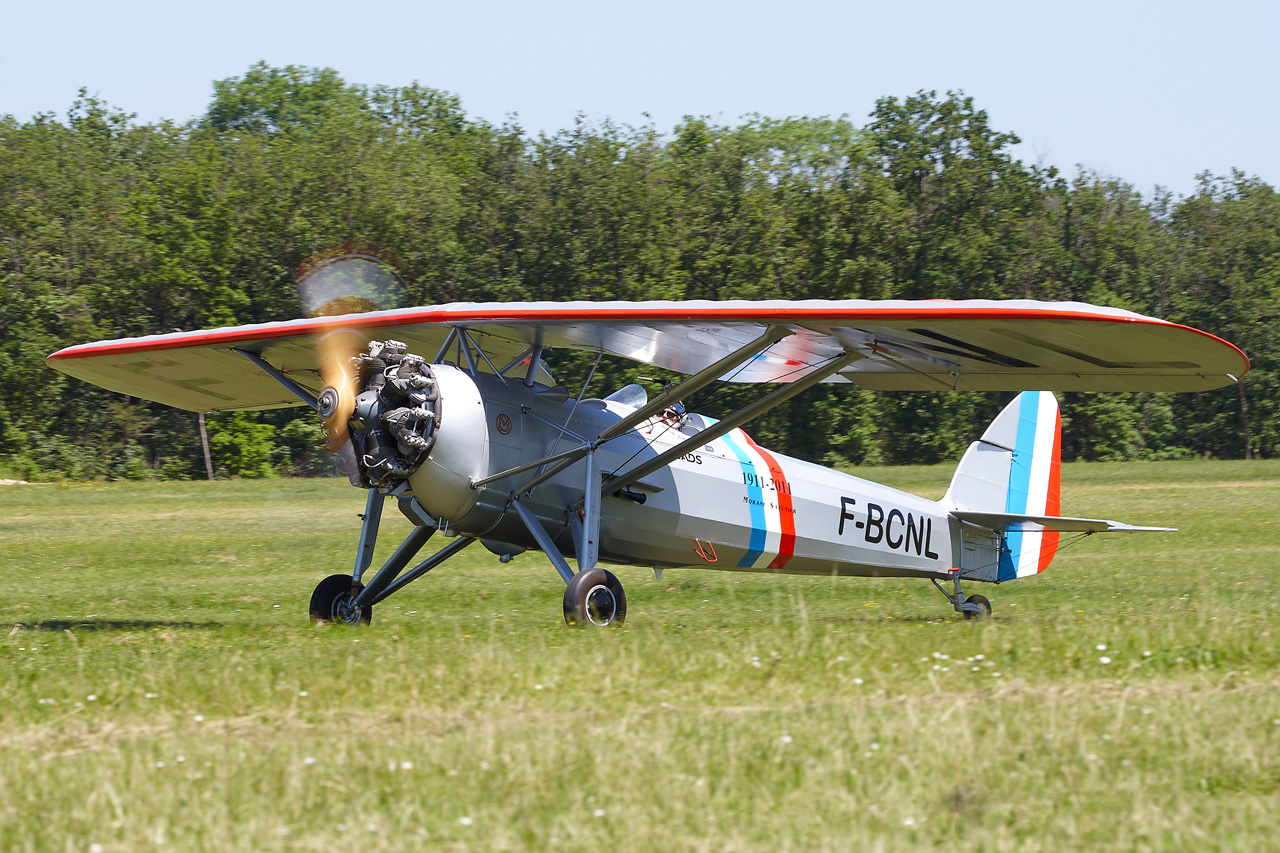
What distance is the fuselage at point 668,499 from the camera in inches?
408

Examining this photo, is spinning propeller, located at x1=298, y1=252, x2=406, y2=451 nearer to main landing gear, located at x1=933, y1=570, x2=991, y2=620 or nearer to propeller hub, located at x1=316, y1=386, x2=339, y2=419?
main landing gear, located at x1=933, y1=570, x2=991, y2=620

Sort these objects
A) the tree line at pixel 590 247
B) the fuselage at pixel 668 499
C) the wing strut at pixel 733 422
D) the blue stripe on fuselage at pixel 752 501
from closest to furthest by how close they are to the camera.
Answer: the fuselage at pixel 668 499
the wing strut at pixel 733 422
the blue stripe on fuselage at pixel 752 501
the tree line at pixel 590 247

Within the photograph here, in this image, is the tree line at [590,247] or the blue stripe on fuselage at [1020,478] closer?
the blue stripe on fuselage at [1020,478]

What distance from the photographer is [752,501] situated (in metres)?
13.1

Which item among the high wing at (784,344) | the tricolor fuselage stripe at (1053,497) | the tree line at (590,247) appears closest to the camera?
the high wing at (784,344)

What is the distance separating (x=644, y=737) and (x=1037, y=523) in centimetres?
1013

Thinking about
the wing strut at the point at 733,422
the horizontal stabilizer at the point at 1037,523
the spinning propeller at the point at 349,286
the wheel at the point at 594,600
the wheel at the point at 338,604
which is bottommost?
the wheel at the point at 338,604

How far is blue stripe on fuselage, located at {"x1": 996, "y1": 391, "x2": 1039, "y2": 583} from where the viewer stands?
53.2 feet

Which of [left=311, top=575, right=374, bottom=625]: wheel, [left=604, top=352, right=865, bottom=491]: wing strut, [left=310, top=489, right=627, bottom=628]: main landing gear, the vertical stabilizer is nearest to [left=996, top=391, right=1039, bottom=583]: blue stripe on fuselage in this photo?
the vertical stabilizer

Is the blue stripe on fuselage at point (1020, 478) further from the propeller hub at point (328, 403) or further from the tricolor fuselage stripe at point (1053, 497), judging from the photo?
the propeller hub at point (328, 403)

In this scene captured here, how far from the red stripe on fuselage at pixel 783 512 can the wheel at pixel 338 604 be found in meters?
4.36

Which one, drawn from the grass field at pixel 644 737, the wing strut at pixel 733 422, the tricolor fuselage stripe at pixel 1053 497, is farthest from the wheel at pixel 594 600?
the tricolor fuselage stripe at pixel 1053 497

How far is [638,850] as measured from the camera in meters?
4.41

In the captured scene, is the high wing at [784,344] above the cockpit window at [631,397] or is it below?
above
